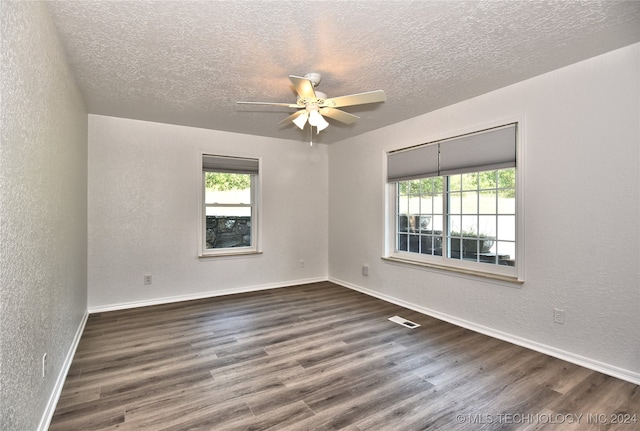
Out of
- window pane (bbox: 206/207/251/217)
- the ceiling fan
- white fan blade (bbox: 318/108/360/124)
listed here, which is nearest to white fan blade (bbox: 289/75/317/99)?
the ceiling fan

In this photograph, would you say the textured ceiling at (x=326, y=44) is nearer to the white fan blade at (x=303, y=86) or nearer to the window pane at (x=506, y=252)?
the white fan blade at (x=303, y=86)

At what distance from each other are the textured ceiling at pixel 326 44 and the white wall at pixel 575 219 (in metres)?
0.23

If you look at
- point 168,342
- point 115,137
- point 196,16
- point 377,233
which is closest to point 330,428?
point 168,342

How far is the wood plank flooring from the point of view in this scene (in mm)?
1946

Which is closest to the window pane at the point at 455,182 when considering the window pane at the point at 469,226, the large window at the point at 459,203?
the large window at the point at 459,203

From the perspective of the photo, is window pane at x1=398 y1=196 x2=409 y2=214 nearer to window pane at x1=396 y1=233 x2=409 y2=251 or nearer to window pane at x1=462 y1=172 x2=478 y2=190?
window pane at x1=396 y1=233 x2=409 y2=251

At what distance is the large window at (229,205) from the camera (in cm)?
480

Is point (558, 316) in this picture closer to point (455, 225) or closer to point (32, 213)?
point (455, 225)

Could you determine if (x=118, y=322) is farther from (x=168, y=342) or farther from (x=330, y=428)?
(x=330, y=428)

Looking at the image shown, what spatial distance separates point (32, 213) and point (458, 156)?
372 cm

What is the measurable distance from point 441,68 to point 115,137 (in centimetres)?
392

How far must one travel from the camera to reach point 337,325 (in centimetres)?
353

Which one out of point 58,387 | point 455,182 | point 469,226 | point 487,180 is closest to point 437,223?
point 469,226

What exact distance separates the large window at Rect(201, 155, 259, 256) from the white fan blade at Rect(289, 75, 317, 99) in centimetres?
261
